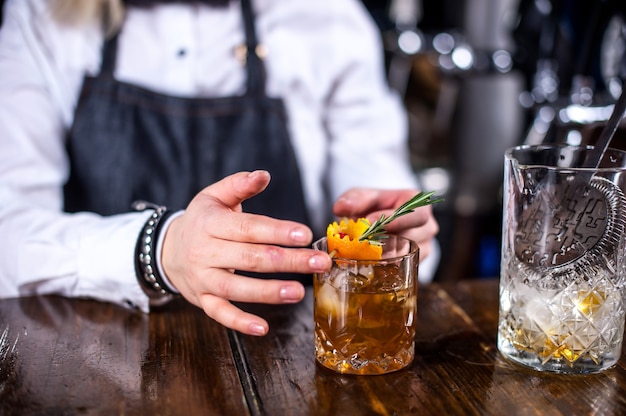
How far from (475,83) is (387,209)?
2.27m

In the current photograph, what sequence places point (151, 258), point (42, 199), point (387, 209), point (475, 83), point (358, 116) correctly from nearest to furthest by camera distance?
1. point (151, 258)
2. point (387, 209)
3. point (42, 199)
4. point (358, 116)
5. point (475, 83)

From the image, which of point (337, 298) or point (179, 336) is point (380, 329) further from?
point (179, 336)

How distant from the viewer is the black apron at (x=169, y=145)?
136cm

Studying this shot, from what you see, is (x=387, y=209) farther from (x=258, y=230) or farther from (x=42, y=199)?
(x=42, y=199)

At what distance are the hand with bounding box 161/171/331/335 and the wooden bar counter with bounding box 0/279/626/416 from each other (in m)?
0.07

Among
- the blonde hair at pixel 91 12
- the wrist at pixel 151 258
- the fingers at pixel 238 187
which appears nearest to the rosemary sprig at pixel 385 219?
the fingers at pixel 238 187

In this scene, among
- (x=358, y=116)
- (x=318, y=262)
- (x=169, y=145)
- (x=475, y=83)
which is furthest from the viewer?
(x=475, y=83)

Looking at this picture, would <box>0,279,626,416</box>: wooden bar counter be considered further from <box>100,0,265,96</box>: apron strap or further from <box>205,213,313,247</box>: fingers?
<box>100,0,265,96</box>: apron strap

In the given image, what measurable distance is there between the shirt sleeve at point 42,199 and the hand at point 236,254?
0.18m

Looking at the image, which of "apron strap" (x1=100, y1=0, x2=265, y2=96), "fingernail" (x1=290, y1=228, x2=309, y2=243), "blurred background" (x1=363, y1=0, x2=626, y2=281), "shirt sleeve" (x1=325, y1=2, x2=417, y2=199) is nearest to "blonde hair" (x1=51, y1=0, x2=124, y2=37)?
"apron strap" (x1=100, y1=0, x2=265, y2=96)

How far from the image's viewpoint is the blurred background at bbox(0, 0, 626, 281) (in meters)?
1.94

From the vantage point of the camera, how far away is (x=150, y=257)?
960 millimetres

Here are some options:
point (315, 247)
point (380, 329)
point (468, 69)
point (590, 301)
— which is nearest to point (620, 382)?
point (590, 301)

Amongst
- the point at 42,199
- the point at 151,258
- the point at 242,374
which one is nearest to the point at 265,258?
the point at 242,374
